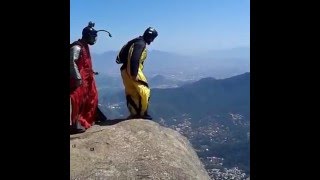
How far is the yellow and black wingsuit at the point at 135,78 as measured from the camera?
39.5ft

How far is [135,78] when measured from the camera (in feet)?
39.6

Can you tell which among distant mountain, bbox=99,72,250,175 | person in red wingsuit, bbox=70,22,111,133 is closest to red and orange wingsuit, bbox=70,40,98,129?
person in red wingsuit, bbox=70,22,111,133

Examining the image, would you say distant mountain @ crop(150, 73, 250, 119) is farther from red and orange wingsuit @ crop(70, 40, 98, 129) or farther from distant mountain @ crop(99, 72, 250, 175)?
red and orange wingsuit @ crop(70, 40, 98, 129)

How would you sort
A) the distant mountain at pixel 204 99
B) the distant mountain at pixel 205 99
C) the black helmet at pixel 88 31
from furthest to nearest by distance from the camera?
the distant mountain at pixel 205 99
the distant mountain at pixel 204 99
the black helmet at pixel 88 31

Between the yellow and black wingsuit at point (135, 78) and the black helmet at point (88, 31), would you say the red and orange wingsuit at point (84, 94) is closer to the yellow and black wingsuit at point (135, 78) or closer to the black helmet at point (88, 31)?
the black helmet at point (88, 31)

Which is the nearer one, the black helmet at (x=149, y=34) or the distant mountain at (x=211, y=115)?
the black helmet at (x=149, y=34)

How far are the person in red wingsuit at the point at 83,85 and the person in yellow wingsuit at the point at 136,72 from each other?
801mm

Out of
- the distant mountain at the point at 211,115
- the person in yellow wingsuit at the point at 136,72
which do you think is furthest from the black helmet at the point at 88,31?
the distant mountain at the point at 211,115

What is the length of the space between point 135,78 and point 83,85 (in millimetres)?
1327

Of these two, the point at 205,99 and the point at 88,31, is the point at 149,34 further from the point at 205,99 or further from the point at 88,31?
the point at 205,99

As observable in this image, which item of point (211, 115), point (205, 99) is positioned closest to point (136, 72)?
point (211, 115)
